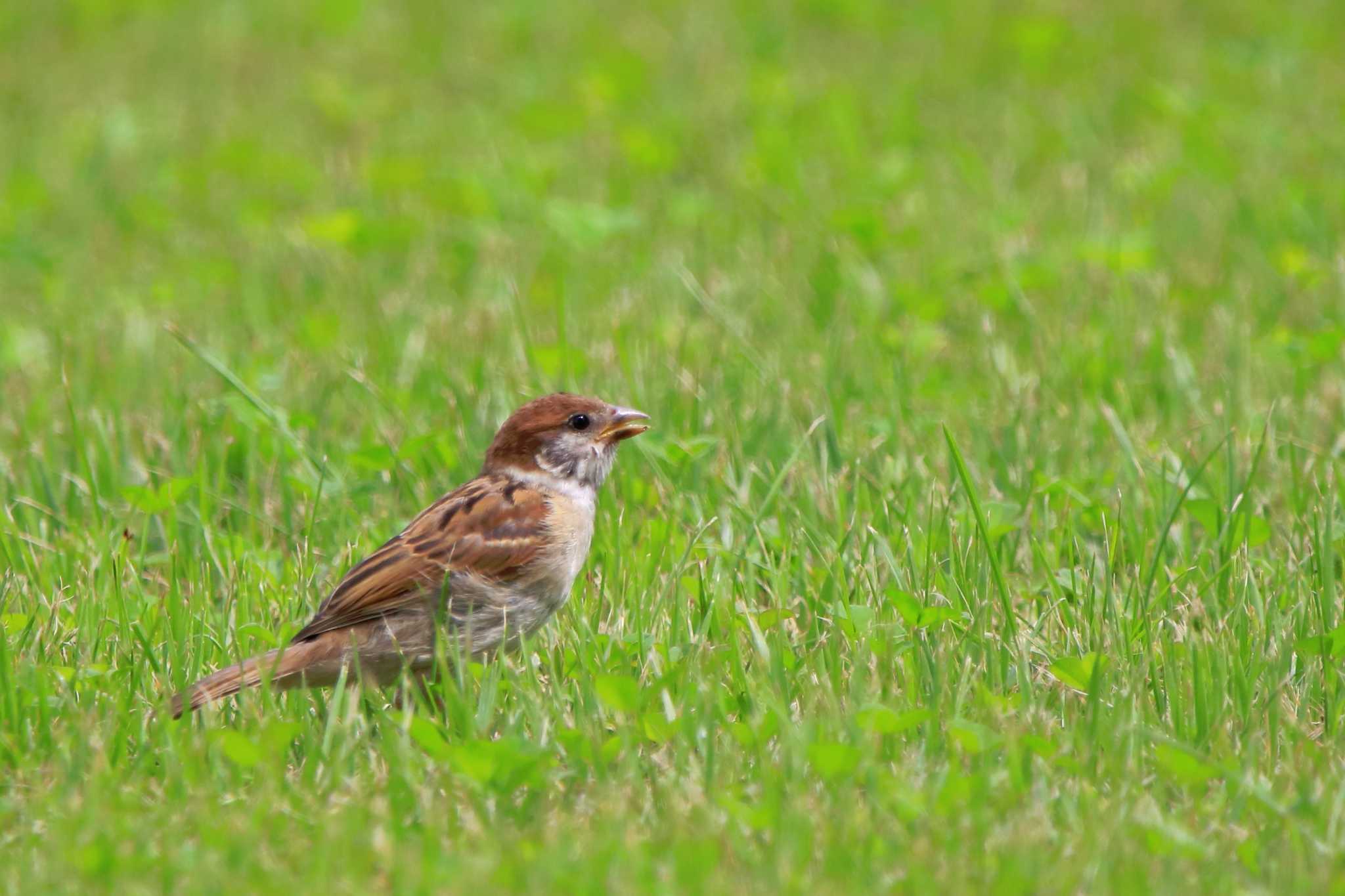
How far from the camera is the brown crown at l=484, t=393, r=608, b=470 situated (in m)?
5.50

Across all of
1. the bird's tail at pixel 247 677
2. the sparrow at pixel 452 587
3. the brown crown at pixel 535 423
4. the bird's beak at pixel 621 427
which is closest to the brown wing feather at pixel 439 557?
the sparrow at pixel 452 587

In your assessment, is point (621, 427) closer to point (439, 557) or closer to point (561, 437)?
point (561, 437)

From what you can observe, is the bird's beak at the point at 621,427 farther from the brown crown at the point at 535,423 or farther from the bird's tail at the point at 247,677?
the bird's tail at the point at 247,677

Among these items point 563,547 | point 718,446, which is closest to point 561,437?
point 563,547

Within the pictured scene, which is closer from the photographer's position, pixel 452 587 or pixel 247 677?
pixel 247 677

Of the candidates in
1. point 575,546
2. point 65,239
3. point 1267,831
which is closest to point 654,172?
point 65,239

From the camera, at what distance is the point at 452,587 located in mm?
5113

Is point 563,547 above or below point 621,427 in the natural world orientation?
below

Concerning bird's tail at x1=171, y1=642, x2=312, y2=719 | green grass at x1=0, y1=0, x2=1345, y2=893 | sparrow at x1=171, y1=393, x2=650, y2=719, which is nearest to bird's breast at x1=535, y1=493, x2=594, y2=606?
sparrow at x1=171, y1=393, x2=650, y2=719

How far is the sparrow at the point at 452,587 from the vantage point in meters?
4.94

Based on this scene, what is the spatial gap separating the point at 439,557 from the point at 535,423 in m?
0.58

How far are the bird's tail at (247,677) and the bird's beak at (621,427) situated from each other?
1193 mm

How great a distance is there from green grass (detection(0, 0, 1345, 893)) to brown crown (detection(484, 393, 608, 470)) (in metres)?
0.44

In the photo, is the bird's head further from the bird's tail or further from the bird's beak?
the bird's tail
